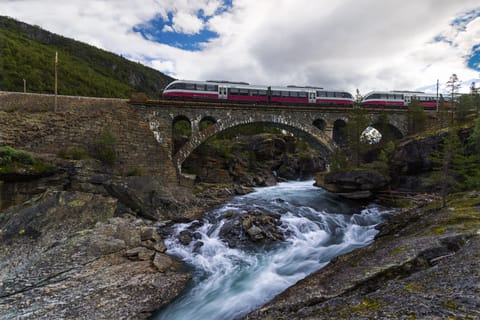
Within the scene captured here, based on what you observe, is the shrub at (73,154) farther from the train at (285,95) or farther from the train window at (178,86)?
the train window at (178,86)

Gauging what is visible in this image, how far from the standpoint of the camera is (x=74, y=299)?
809cm

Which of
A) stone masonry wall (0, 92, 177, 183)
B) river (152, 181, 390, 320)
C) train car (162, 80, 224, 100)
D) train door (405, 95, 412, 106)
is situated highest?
train door (405, 95, 412, 106)

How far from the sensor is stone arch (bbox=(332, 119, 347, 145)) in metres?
35.0

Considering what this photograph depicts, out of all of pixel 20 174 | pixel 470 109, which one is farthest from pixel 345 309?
pixel 470 109

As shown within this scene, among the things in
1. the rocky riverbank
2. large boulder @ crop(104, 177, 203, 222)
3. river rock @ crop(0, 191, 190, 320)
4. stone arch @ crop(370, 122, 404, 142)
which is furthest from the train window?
stone arch @ crop(370, 122, 404, 142)

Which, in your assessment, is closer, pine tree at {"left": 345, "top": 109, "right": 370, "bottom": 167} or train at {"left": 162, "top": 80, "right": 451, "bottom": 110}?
train at {"left": 162, "top": 80, "right": 451, "bottom": 110}

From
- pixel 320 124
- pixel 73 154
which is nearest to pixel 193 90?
pixel 73 154

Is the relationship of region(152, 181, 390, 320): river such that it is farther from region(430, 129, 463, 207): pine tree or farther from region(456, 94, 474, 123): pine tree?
region(456, 94, 474, 123): pine tree

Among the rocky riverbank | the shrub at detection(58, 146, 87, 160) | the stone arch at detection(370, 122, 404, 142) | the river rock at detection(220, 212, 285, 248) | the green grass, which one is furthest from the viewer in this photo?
the stone arch at detection(370, 122, 404, 142)

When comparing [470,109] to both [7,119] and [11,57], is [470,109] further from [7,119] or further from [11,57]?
[11,57]

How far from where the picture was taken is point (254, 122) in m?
30.5

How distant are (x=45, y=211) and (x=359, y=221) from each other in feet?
70.5

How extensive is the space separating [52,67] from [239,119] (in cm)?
6275

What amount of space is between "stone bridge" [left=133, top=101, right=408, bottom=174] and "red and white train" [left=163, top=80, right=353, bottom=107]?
4.44 feet
